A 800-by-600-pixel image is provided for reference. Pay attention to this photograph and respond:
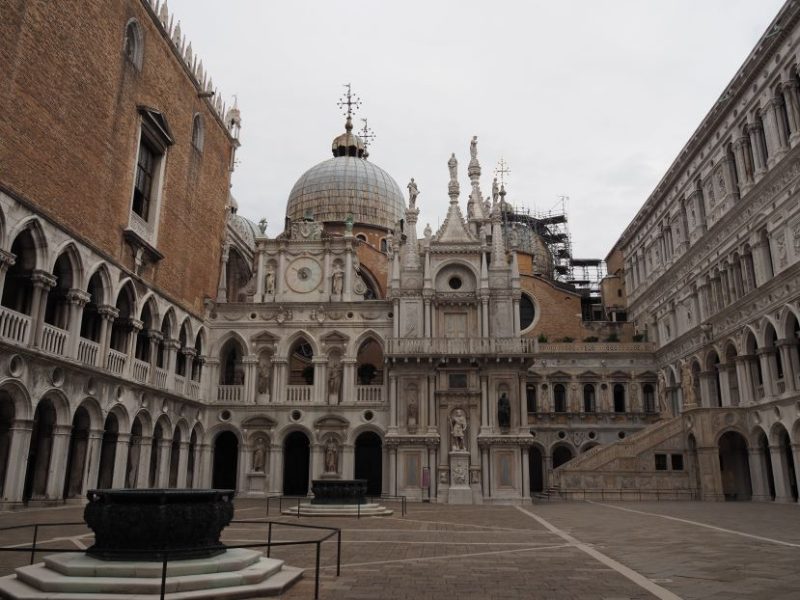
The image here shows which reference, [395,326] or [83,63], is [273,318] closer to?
[395,326]

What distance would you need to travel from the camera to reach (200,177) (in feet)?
114

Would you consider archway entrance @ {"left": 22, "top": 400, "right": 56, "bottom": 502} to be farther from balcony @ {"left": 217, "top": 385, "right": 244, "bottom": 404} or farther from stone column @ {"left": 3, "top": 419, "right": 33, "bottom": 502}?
balcony @ {"left": 217, "top": 385, "right": 244, "bottom": 404}

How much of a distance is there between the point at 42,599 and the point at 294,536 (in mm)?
8784

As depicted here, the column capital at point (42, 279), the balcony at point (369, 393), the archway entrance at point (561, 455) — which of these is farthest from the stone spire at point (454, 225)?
the column capital at point (42, 279)

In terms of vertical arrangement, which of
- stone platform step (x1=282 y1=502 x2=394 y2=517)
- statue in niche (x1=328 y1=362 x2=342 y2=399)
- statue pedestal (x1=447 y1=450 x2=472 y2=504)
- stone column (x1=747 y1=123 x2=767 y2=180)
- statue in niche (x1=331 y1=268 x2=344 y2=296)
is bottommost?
stone platform step (x1=282 y1=502 x2=394 y2=517)

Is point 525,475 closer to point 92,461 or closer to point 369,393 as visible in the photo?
point 369,393

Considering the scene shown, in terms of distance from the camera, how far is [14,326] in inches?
831

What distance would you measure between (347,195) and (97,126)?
30.9 metres

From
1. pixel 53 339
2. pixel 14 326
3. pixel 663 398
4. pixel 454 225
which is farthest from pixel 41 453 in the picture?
pixel 663 398

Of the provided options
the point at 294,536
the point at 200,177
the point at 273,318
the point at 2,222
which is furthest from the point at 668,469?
the point at 2,222

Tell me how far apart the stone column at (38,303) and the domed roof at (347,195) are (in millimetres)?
32791

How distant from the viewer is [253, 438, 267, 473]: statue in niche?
34406 millimetres

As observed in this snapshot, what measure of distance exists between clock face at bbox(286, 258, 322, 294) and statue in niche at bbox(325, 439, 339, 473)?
8305 millimetres

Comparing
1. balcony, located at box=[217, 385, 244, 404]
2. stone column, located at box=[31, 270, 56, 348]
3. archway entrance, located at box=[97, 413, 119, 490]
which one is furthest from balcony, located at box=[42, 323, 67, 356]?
balcony, located at box=[217, 385, 244, 404]
